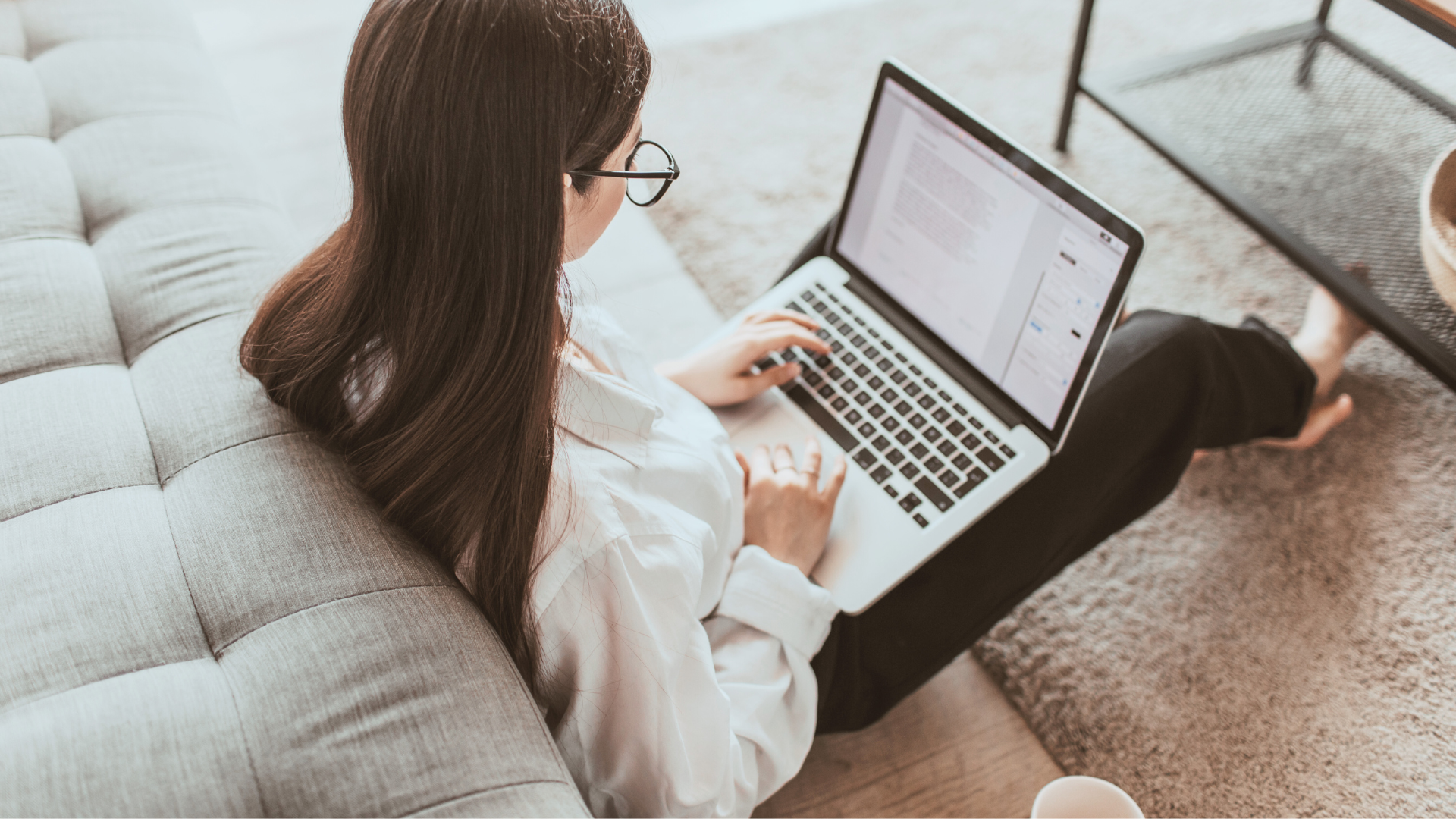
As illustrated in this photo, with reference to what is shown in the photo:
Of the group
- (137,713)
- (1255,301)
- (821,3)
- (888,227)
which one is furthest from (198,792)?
(821,3)

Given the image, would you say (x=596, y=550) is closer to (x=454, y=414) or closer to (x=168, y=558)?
(x=454, y=414)

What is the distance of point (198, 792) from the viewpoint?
541 millimetres

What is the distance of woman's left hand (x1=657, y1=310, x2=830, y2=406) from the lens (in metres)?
1.03

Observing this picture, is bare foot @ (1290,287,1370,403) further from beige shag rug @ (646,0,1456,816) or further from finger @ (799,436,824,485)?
finger @ (799,436,824,485)

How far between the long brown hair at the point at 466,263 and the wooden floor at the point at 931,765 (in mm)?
552

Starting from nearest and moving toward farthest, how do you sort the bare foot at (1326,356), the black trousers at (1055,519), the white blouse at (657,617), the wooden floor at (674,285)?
1. the white blouse at (657,617)
2. the black trousers at (1055,519)
3. the wooden floor at (674,285)
4. the bare foot at (1326,356)

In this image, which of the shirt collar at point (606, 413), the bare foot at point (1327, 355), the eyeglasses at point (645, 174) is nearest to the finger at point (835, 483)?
the shirt collar at point (606, 413)

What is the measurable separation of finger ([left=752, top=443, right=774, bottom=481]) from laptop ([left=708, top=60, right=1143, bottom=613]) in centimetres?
4

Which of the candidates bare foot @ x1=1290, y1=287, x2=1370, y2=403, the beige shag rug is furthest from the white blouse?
bare foot @ x1=1290, y1=287, x2=1370, y2=403

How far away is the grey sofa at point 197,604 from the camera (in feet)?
1.83

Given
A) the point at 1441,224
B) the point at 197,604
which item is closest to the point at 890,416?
the point at 197,604

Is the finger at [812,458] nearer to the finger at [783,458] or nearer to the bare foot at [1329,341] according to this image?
the finger at [783,458]

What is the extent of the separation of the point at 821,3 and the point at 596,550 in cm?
214

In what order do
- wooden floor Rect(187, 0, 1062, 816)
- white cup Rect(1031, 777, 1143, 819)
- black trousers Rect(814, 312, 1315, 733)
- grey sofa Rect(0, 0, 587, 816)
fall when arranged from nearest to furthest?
grey sofa Rect(0, 0, 587, 816) < white cup Rect(1031, 777, 1143, 819) < black trousers Rect(814, 312, 1315, 733) < wooden floor Rect(187, 0, 1062, 816)
